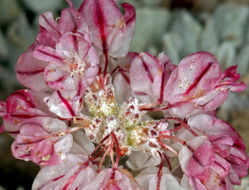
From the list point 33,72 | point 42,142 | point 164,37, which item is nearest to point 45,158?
point 42,142

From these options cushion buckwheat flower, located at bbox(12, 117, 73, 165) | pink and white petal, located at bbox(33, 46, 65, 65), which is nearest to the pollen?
cushion buckwheat flower, located at bbox(12, 117, 73, 165)

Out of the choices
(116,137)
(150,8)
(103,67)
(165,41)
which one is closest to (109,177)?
(116,137)

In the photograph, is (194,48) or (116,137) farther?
(194,48)

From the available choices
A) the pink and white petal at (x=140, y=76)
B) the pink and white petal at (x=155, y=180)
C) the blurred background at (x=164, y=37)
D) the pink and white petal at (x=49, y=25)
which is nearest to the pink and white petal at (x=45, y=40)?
the pink and white petal at (x=49, y=25)

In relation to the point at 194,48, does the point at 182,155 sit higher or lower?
higher

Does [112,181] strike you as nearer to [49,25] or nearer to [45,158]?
[45,158]

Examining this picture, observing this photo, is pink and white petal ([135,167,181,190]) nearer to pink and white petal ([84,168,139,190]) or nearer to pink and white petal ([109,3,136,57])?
pink and white petal ([84,168,139,190])

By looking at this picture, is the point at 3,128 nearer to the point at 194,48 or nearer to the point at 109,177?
the point at 109,177
